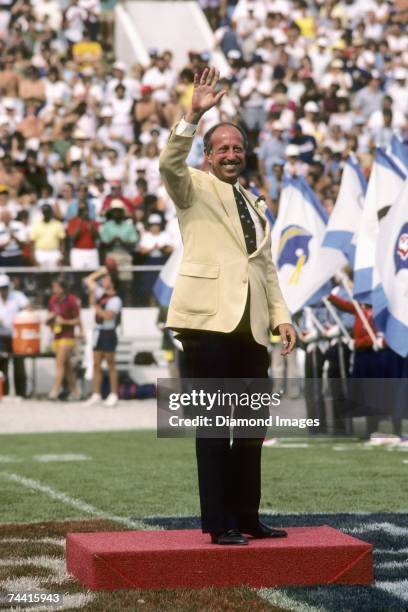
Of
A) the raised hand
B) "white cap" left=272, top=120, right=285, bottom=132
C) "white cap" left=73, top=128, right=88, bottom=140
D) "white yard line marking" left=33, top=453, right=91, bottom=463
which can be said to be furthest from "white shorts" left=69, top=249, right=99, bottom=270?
the raised hand

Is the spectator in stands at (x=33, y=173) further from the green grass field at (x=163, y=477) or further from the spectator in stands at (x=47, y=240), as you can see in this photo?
the green grass field at (x=163, y=477)

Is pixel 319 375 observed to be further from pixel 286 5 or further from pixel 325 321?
pixel 286 5

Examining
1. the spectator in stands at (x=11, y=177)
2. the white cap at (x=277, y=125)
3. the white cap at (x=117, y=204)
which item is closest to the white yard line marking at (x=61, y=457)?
the white cap at (x=117, y=204)

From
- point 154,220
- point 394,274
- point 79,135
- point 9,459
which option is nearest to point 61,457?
point 9,459

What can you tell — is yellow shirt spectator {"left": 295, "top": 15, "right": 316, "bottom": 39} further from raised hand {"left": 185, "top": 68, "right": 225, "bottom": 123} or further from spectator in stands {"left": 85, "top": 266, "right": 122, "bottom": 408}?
raised hand {"left": 185, "top": 68, "right": 225, "bottom": 123}

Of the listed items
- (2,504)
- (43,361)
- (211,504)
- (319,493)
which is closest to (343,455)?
(319,493)

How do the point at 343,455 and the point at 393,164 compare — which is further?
the point at 393,164

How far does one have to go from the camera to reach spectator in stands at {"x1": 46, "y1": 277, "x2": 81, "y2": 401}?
71.2 ft

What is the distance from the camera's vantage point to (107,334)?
2116cm

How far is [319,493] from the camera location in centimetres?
1097

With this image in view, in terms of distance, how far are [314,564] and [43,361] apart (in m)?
16.1

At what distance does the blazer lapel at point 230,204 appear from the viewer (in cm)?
727

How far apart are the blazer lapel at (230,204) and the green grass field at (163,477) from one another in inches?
115

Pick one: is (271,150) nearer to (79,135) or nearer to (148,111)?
(148,111)
